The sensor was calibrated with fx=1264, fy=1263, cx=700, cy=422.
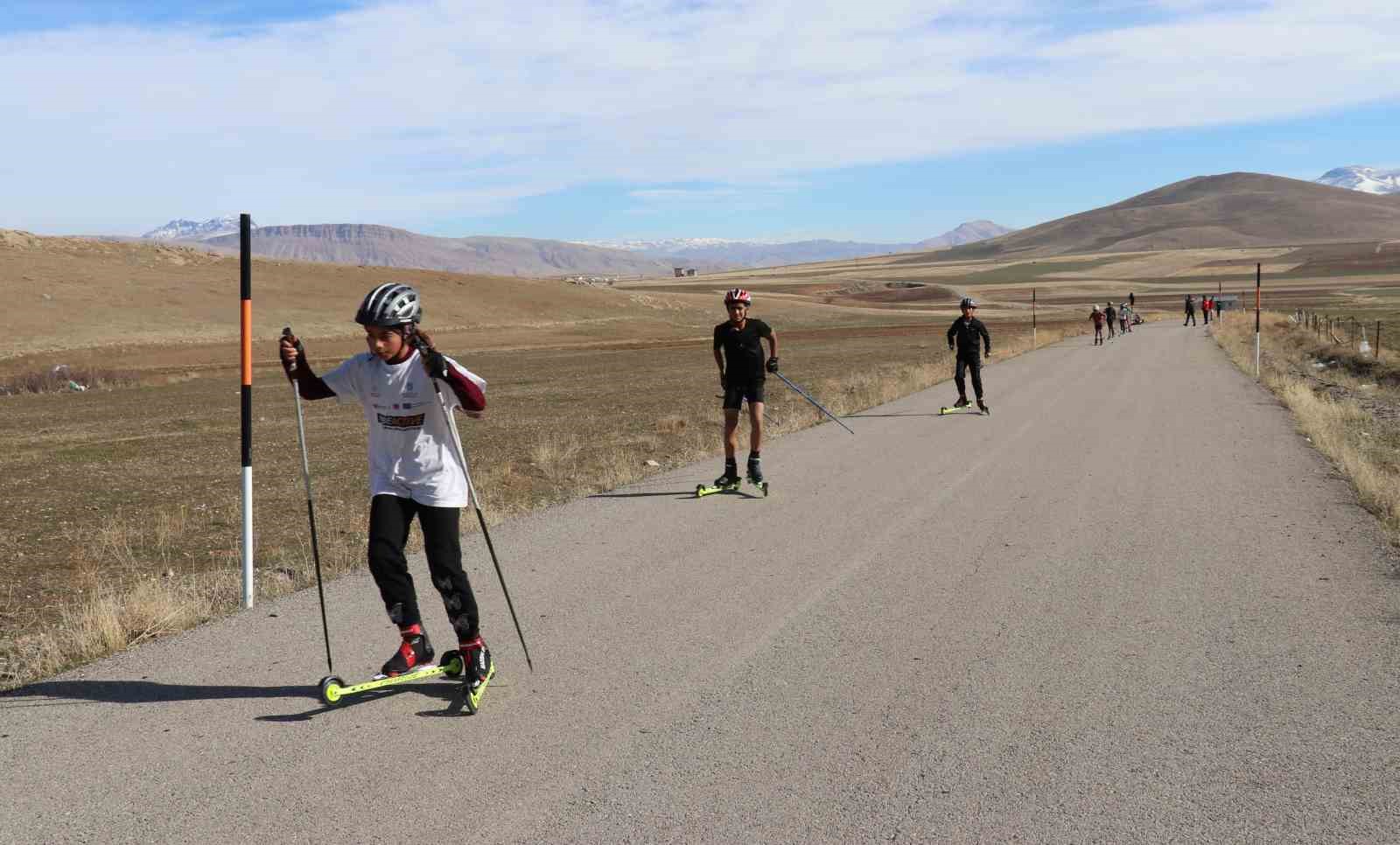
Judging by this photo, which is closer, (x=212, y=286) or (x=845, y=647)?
(x=845, y=647)

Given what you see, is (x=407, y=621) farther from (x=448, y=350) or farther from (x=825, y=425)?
(x=448, y=350)

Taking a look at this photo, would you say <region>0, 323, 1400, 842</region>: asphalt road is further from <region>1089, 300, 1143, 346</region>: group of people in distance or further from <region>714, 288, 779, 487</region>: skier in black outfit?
<region>1089, 300, 1143, 346</region>: group of people in distance

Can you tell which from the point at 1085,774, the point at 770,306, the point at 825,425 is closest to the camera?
the point at 1085,774

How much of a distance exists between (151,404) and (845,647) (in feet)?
98.5

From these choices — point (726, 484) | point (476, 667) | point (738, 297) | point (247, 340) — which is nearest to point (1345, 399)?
point (738, 297)

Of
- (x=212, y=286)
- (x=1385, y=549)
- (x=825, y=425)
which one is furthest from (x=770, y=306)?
(x=1385, y=549)

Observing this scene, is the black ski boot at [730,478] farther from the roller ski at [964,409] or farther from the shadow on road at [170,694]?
the roller ski at [964,409]

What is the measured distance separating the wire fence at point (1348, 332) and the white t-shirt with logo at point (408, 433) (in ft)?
114

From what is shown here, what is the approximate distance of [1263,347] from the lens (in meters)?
42.6

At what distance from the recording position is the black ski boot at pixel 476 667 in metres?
5.64

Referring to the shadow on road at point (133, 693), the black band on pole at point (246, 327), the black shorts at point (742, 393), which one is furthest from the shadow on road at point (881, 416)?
the shadow on road at point (133, 693)

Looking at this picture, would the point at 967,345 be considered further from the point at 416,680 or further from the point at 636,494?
the point at 416,680

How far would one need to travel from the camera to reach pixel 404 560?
5.79 m

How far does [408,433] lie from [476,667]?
111cm
